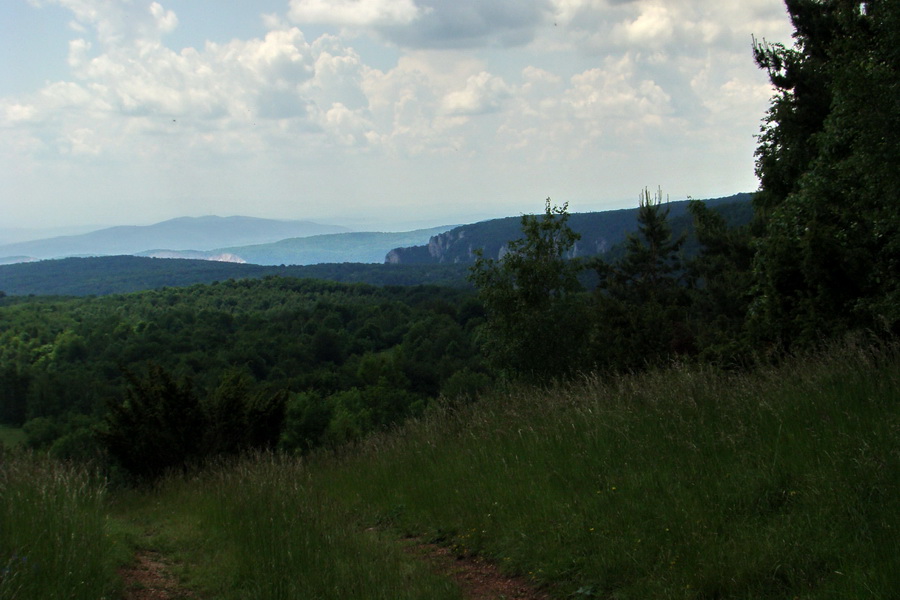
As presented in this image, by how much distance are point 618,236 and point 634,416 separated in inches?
6963

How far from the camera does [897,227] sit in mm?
9828

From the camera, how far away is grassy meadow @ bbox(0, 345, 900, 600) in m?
3.62

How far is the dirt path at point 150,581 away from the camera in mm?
4410

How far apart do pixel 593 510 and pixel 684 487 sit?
2.12ft

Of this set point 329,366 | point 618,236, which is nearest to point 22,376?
point 329,366

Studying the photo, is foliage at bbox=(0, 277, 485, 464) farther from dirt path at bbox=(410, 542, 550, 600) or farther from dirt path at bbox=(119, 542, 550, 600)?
dirt path at bbox=(410, 542, 550, 600)

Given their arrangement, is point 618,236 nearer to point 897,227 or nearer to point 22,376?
point 22,376

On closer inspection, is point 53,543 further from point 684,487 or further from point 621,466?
point 684,487

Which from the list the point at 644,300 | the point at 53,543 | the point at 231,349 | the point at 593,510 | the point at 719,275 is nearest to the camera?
the point at 53,543

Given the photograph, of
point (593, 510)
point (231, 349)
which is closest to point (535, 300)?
point (593, 510)

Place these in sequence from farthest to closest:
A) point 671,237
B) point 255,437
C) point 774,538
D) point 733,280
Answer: point 671,237
point 733,280
point 255,437
point 774,538

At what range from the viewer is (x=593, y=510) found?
4695 millimetres

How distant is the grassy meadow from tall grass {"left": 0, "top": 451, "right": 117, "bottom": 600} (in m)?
0.02

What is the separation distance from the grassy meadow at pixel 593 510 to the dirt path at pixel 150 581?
13cm
